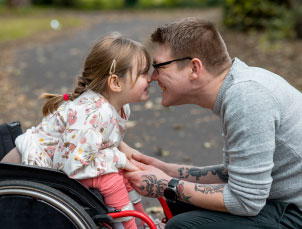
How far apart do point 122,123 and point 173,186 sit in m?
0.47

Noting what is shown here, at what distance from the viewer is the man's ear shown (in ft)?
7.24

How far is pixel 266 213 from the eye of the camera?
2.19 metres

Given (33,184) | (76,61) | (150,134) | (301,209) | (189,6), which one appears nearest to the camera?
(33,184)

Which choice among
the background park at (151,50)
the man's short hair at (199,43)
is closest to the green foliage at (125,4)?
the background park at (151,50)

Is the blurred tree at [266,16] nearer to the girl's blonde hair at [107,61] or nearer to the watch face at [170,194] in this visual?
the girl's blonde hair at [107,61]

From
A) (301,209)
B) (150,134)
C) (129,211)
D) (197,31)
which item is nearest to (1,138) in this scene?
(129,211)

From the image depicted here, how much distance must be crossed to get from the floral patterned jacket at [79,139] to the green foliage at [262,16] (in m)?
8.48

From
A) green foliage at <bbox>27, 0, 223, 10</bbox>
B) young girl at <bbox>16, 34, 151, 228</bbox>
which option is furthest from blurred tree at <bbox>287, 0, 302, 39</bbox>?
green foliage at <bbox>27, 0, 223, 10</bbox>

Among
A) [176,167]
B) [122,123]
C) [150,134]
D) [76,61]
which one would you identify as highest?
[122,123]

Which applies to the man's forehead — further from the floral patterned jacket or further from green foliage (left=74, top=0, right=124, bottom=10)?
green foliage (left=74, top=0, right=124, bottom=10)

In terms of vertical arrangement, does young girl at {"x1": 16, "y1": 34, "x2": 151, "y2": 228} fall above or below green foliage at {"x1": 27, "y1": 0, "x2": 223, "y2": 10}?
above

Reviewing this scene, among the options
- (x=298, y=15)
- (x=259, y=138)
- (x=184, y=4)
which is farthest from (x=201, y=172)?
(x=184, y=4)

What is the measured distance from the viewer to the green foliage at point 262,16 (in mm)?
10164

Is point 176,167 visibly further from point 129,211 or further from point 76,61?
point 76,61
